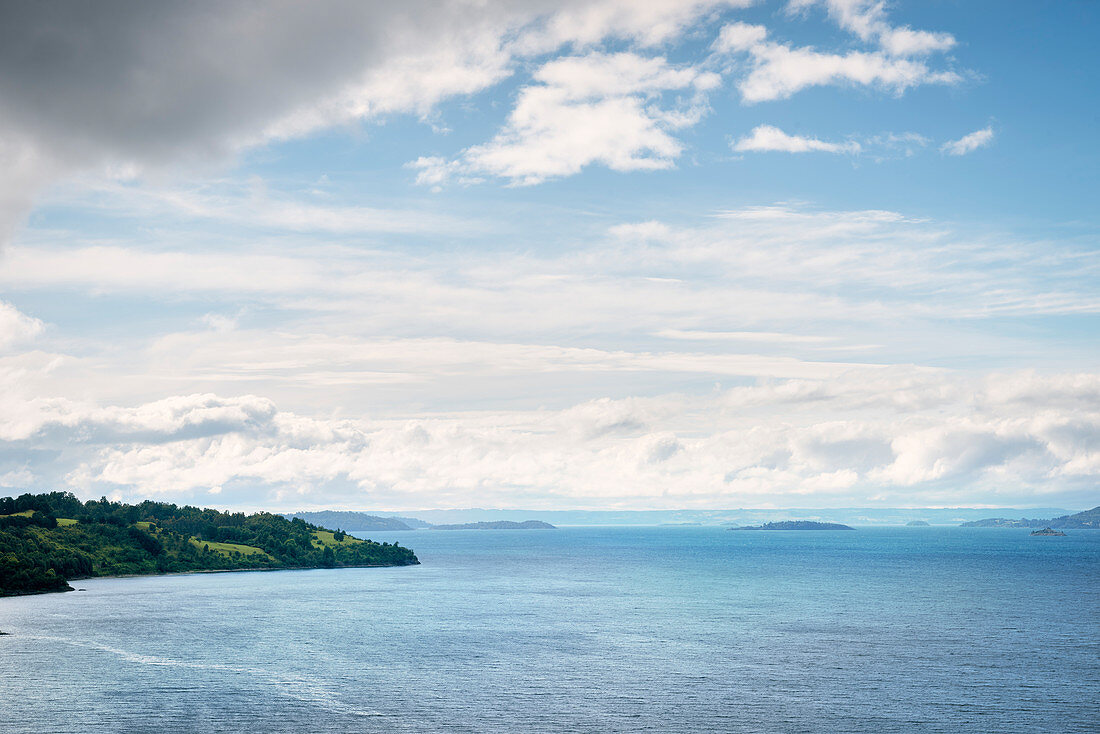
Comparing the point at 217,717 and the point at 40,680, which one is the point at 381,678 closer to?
the point at 217,717

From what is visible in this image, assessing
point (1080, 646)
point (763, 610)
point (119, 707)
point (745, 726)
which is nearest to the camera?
point (745, 726)

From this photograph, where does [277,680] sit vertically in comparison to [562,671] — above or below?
below

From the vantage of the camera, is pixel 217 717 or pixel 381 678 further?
pixel 381 678

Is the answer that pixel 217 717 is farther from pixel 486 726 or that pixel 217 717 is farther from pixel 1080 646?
pixel 1080 646

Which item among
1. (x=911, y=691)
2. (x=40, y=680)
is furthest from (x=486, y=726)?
(x=40, y=680)

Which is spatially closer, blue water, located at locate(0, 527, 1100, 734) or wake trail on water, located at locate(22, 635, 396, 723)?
blue water, located at locate(0, 527, 1100, 734)

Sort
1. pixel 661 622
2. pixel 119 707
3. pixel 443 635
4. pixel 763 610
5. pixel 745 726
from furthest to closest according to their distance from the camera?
pixel 763 610 → pixel 661 622 → pixel 443 635 → pixel 119 707 → pixel 745 726

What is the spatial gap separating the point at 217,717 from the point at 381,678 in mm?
25579

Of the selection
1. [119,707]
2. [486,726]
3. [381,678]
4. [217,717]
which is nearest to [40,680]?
[119,707]

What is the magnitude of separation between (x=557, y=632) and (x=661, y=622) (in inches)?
950

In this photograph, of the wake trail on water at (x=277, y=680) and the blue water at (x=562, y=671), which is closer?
the blue water at (x=562, y=671)

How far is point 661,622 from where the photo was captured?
16600cm

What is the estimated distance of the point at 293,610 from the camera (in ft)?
628

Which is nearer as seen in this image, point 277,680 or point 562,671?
point 277,680
